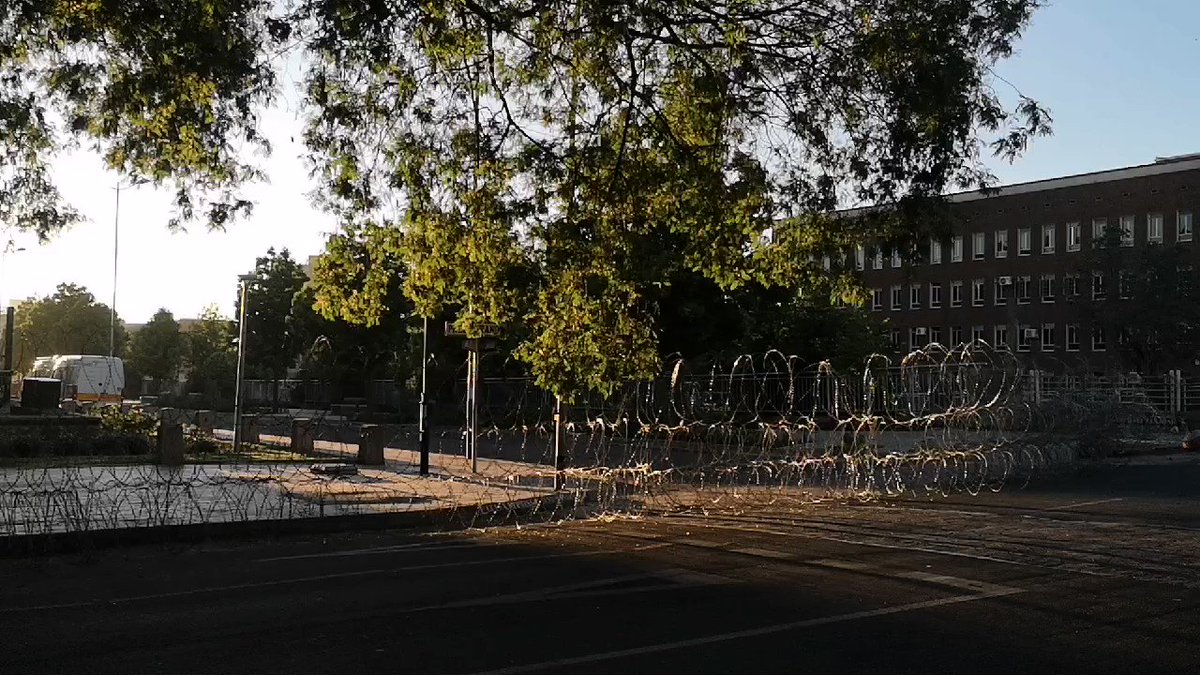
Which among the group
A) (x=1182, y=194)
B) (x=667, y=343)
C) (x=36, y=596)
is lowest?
(x=36, y=596)

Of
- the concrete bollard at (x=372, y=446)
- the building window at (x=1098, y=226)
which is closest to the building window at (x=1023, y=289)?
the building window at (x=1098, y=226)

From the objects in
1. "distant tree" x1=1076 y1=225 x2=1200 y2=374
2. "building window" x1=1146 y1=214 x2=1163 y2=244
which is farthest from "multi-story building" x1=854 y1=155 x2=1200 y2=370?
"distant tree" x1=1076 y1=225 x2=1200 y2=374

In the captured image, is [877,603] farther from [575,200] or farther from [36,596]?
[575,200]

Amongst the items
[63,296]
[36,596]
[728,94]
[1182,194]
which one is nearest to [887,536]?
[728,94]

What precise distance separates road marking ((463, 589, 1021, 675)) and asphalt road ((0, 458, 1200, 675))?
1.0 inches

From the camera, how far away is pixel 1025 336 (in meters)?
74.7

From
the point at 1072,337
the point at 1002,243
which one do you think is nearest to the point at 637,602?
the point at 1072,337

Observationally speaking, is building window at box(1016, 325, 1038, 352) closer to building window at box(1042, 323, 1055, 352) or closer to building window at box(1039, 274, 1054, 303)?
building window at box(1042, 323, 1055, 352)

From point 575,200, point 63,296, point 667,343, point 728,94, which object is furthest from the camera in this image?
point 63,296

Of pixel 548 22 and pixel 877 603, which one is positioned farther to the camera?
pixel 548 22

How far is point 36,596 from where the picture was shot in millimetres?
10430

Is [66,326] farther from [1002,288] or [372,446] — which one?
[372,446]

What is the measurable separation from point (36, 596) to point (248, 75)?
6.57 meters

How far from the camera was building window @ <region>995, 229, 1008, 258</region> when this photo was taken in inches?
2965
